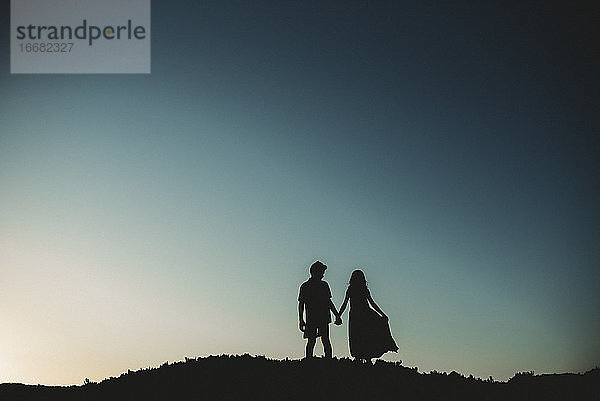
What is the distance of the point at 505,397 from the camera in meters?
16.2

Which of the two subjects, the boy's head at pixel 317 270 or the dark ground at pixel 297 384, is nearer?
the dark ground at pixel 297 384

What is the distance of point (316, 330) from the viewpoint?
656 inches

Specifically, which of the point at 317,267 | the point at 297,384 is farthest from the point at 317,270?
the point at 297,384

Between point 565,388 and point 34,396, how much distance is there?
1490 cm

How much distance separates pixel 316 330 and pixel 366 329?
3.97 ft

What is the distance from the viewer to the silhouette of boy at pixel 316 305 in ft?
53.9

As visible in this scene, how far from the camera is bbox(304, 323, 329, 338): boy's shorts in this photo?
54.4 feet

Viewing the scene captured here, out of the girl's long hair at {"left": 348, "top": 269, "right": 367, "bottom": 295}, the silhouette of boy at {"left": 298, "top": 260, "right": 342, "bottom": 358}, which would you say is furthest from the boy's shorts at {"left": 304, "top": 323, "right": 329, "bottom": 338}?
the girl's long hair at {"left": 348, "top": 269, "right": 367, "bottom": 295}

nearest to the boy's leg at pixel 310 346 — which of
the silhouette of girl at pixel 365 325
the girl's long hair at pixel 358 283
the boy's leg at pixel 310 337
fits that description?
the boy's leg at pixel 310 337

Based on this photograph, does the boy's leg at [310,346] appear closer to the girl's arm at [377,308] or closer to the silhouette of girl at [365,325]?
the silhouette of girl at [365,325]

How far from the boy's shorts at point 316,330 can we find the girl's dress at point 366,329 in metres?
0.63

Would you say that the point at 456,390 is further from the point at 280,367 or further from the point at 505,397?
the point at 280,367

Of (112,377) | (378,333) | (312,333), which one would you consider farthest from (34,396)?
(378,333)

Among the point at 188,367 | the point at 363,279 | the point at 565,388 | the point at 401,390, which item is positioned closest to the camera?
the point at 401,390
